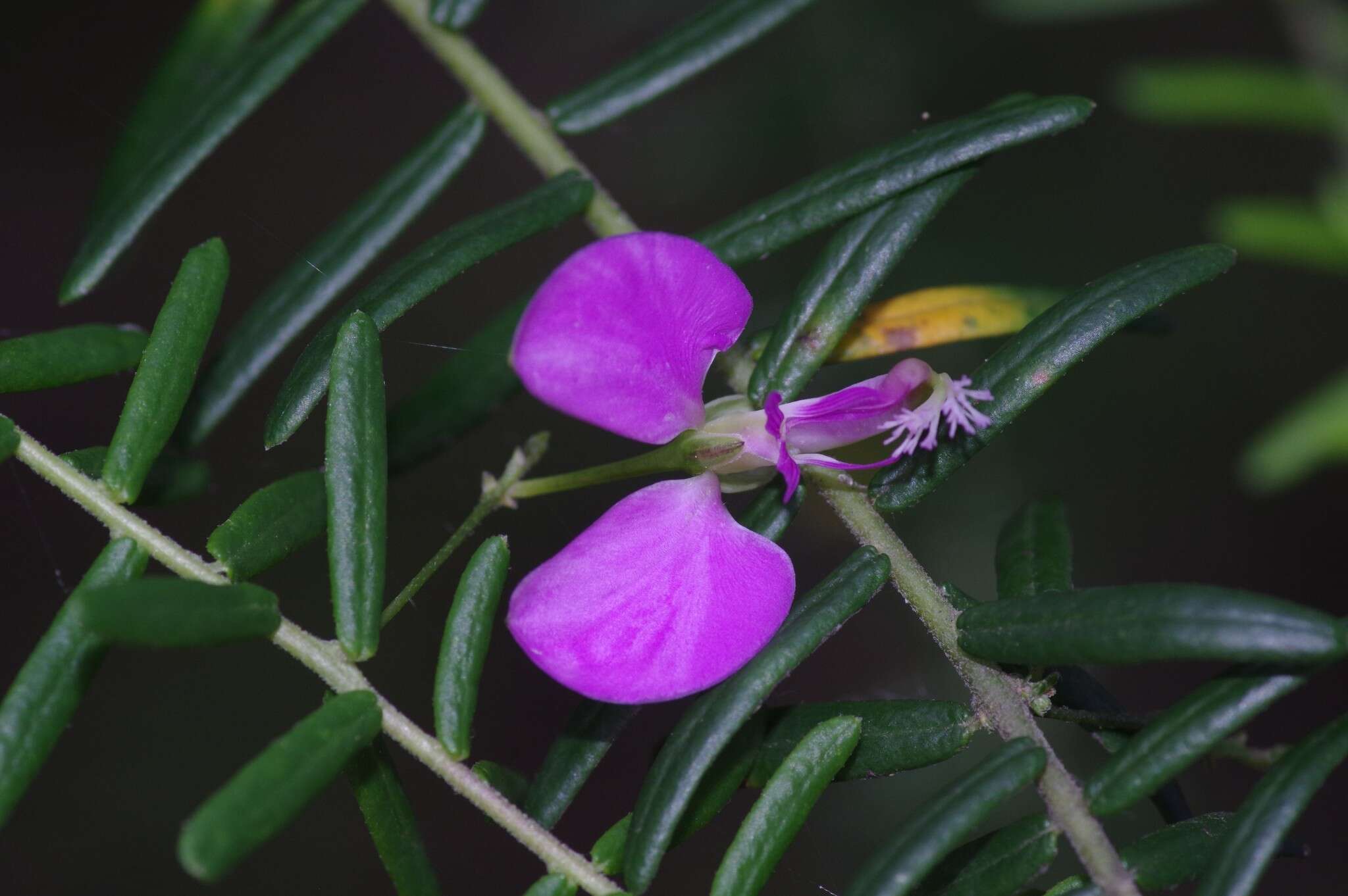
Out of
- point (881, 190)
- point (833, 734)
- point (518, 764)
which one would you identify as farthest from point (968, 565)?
point (833, 734)

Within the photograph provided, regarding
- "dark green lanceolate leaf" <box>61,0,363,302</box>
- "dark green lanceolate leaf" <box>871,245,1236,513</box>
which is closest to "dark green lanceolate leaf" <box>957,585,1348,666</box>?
"dark green lanceolate leaf" <box>871,245,1236,513</box>

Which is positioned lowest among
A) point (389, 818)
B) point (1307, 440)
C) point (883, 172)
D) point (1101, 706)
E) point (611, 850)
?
point (1307, 440)

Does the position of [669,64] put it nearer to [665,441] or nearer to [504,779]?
[665,441]

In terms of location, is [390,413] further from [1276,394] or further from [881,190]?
[1276,394]

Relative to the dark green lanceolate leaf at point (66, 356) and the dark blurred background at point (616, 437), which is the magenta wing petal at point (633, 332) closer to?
the dark green lanceolate leaf at point (66, 356)

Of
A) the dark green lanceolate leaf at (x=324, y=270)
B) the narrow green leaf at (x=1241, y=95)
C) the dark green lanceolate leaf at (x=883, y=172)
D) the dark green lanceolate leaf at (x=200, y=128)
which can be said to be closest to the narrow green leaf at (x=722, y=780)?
the dark green lanceolate leaf at (x=883, y=172)

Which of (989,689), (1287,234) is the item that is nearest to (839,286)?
(989,689)

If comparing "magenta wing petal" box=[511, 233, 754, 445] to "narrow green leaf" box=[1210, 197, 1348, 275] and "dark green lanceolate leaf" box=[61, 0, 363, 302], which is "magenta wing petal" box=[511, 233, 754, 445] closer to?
"dark green lanceolate leaf" box=[61, 0, 363, 302]
